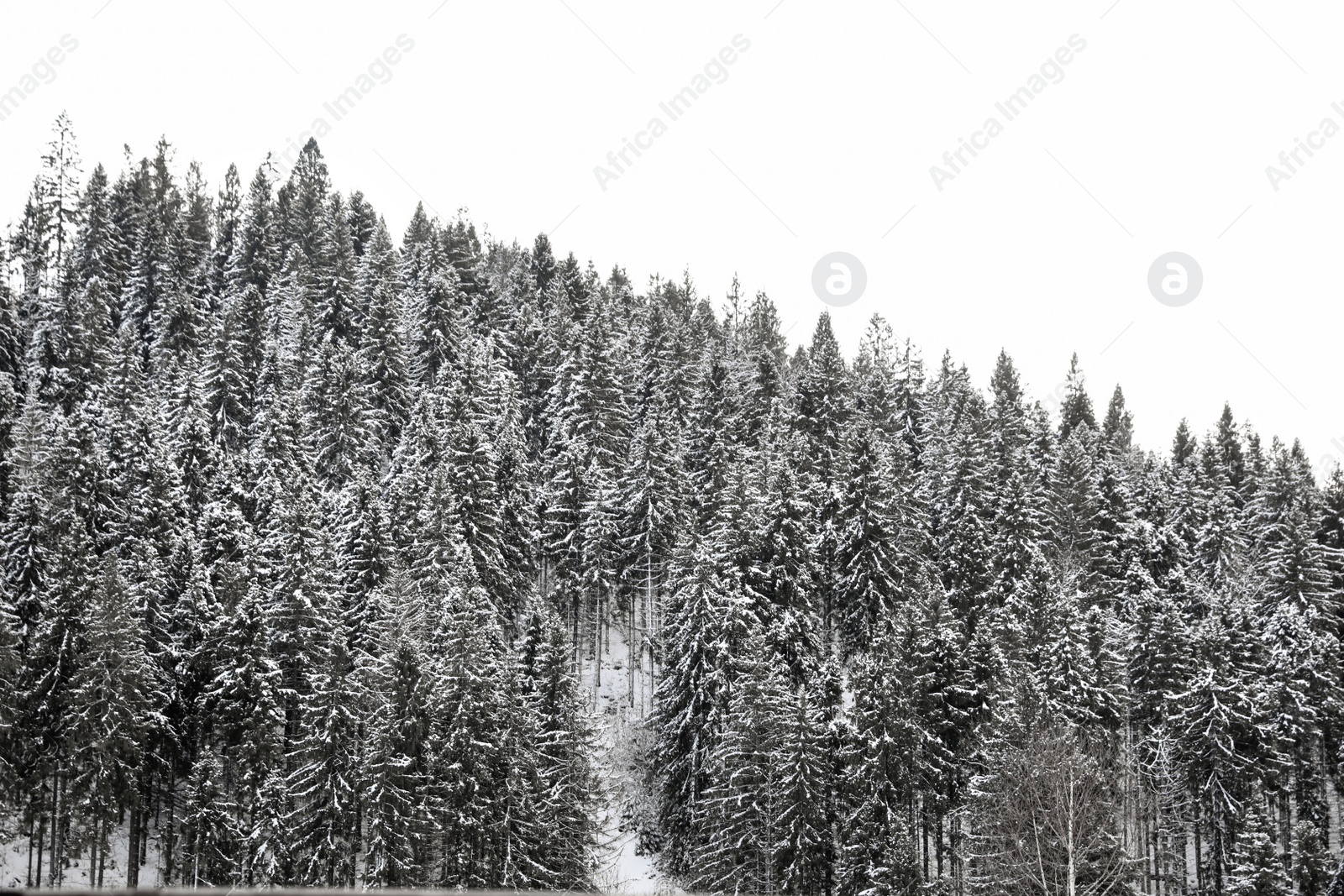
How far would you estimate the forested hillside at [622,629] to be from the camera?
3922cm

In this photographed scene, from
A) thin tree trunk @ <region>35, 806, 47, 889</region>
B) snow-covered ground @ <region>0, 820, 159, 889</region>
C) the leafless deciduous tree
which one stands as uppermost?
the leafless deciduous tree

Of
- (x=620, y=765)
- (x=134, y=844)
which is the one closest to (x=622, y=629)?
(x=620, y=765)

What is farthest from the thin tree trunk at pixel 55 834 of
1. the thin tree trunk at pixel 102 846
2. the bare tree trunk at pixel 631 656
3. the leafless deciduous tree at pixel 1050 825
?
the leafless deciduous tree at pixel 1050 825

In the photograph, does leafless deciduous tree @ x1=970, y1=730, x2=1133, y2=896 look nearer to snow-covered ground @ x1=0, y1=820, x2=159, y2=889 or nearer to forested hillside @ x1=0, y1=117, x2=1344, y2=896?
forested hillside @ x1=0, y1=117, x2=1344, y2=896

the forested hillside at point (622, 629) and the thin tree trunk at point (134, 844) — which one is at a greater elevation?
the forested hillside at point (622, 629)

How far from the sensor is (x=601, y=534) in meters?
60.4

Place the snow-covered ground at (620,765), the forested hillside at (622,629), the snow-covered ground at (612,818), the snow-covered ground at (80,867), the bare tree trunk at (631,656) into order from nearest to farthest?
1. the forested hillside at (622,629)
2. the snow-covered ground at (80,867)
3. the snow-covered ground at (612,818)
4. the snow-covered ground at (620,765)
5. the bare tree trunk at (631,656)

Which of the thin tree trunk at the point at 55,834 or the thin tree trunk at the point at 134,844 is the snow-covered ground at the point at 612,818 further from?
the thin tree trunk at the point at 134,844

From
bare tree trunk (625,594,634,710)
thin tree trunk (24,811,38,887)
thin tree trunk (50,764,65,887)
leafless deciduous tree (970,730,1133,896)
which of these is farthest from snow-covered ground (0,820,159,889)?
leafless deciduous tree (970,730,1133,896)

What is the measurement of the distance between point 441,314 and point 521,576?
31.8 meters

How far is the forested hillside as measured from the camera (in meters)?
39.2

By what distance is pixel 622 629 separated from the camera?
213 ft

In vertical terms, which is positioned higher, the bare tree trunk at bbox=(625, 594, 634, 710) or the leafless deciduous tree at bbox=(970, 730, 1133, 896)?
the bare tree trunk at bbox=(625, 594, 634, 710)

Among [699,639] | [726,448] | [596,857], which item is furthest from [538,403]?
[596,857]
